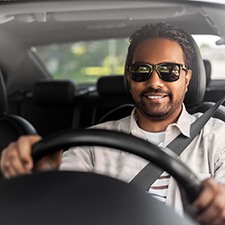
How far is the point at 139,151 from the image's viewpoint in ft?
4.01

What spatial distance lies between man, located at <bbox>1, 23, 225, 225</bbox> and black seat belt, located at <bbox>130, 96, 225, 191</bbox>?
16mm

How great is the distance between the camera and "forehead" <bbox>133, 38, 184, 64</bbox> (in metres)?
1.89

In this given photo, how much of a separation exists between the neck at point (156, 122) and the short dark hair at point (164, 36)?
16 cm

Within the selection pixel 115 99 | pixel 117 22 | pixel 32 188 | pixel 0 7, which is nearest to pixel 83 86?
pixel 115 99

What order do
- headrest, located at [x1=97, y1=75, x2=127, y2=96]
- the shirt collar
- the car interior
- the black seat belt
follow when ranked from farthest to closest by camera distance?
headrest, located at [x1=97, y1=75, x2=127, y2=96], the shirt collar, the black seat belt, the car interior

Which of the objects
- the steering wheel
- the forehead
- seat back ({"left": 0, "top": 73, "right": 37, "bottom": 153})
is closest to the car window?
the forehead

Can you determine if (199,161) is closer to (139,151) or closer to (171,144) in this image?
(171,144)

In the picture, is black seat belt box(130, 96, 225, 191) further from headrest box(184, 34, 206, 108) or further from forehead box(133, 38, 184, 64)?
forehead box(133, 38, 184, 64)

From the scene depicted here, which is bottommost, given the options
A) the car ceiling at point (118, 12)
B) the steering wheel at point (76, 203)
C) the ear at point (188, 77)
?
the steering wheel at point (76, 203)

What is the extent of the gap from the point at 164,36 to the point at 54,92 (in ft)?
5.71

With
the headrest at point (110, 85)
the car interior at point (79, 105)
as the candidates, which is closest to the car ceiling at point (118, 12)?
the car interior at point (79, 105)

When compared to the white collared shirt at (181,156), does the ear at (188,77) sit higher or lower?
higher

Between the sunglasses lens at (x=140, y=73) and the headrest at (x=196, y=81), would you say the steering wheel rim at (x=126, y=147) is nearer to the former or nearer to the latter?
the sunglasses lens at (x=140, y=73)

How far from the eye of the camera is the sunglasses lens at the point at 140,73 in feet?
6.15
